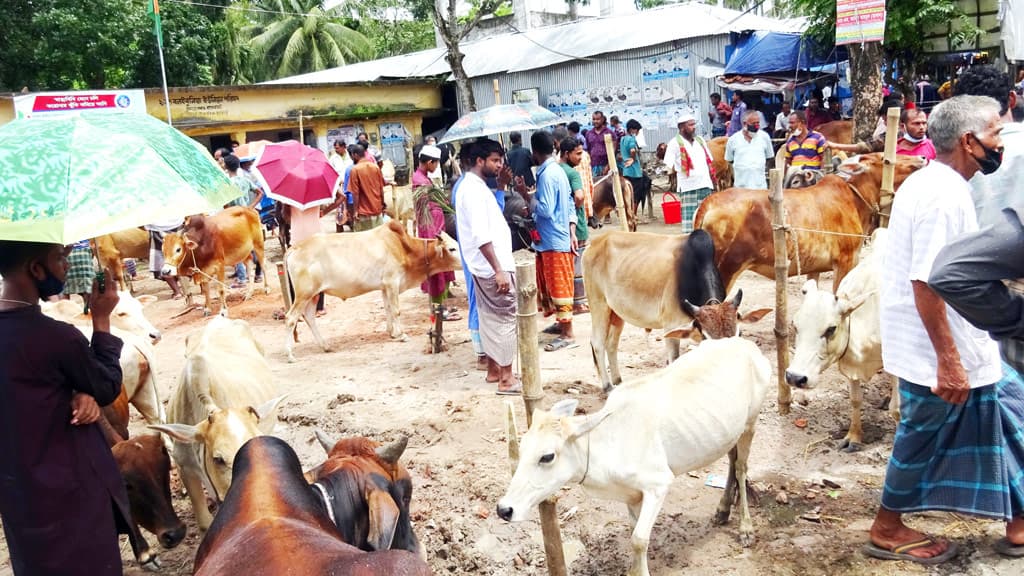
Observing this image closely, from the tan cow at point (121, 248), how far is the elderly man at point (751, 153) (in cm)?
896

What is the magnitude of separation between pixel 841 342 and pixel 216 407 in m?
3.88

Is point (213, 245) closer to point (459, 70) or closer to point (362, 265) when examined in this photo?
point (362, 265)

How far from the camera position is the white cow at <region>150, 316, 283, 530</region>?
143 inches

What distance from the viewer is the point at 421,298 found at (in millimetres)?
11672

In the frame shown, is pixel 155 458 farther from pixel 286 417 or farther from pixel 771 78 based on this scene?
pixel 771 78

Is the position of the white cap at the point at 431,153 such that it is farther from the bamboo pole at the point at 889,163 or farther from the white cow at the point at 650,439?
the white cow at the point at 650,439

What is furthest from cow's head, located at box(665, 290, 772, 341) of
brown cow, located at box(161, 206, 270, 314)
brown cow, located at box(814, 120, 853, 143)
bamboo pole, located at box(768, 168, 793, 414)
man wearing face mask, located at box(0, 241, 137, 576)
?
brown cow, located at box(814, 120, 853, 143)

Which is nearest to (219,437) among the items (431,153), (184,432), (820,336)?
(184,432)

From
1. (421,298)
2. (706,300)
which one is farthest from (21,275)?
(421,298)

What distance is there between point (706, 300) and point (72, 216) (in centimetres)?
451

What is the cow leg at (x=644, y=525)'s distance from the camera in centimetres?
371

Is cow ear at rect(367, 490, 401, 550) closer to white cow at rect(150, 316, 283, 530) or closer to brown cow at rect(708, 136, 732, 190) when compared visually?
white cow at rect(150, 316, 283, 530)

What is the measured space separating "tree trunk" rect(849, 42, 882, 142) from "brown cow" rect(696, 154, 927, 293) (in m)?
4.51

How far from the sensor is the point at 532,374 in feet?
12.9
